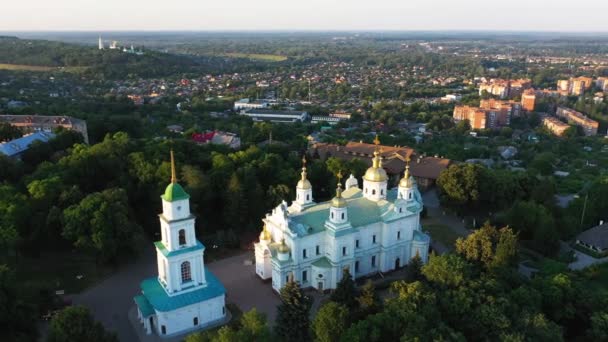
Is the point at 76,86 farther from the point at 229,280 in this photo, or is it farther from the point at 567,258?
the point at 567,258

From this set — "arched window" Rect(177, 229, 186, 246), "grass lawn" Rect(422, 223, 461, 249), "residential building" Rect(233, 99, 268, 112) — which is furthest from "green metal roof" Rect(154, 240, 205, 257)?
"residential building" Rect(233, 99, 268, 112)

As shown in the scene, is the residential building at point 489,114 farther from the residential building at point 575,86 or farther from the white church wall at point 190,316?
the white church wall at point 190,316

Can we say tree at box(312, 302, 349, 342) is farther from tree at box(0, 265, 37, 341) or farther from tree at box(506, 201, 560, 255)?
tree at box(506, 201, 560, 255)

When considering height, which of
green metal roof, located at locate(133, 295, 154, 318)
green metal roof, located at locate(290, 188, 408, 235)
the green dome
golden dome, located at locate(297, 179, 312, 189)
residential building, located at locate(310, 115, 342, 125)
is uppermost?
the green dome

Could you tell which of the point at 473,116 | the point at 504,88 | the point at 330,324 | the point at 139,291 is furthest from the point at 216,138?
the point at 504,88

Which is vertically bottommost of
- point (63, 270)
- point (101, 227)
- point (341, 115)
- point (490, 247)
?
point (63, 270)

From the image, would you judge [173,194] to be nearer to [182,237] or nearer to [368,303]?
[182,237]
